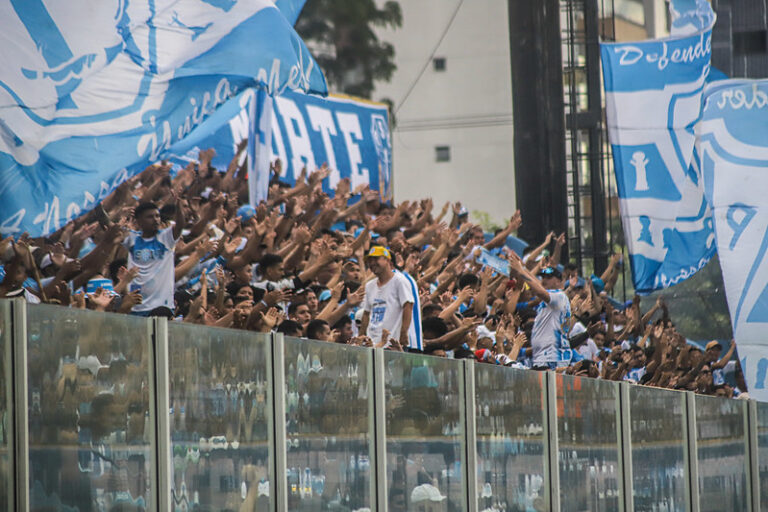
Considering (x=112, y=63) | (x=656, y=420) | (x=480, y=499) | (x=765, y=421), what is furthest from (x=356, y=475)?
(x=765, y=421)

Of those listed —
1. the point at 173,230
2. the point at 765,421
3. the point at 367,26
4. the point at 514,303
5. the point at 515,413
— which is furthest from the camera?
the point at 367,26

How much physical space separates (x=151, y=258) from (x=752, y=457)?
522cm

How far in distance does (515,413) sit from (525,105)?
33.7ft

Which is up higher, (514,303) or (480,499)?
(514,303)

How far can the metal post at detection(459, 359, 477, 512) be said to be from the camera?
25.5ft

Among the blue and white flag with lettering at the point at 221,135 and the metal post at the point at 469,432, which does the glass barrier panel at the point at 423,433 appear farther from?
the blue and white flag with lettering at the point at 221,135

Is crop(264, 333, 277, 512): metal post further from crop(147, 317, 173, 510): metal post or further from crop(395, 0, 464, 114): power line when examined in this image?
crop(395, 0, 464, 114): power line

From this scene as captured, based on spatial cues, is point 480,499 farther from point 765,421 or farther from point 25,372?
point 765,421

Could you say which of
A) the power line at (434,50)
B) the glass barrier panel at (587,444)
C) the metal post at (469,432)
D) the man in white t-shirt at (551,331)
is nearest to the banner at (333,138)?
the man in white t-shirt at (551,331)

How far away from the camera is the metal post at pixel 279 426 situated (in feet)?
20.2

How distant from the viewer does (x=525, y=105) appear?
18203 mm

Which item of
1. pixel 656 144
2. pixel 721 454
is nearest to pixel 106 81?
pixel 721 454

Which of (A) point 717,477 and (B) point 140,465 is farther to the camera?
(A) point 717,477

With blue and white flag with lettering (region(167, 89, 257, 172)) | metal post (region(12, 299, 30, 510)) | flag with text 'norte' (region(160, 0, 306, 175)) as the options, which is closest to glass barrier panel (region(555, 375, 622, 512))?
metal post (region(12, 299, 30, 510))
